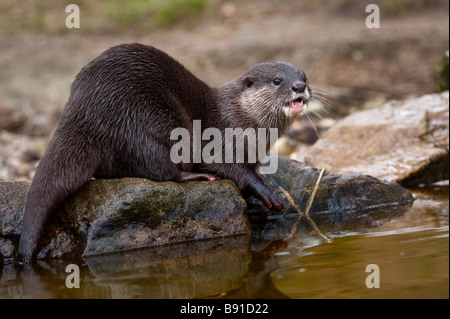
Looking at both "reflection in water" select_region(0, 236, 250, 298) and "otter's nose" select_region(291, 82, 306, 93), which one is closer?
"reflection in water" select_region(0, 236, 250, 298)

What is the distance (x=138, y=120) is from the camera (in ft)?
9.27

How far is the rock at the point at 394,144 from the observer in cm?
392

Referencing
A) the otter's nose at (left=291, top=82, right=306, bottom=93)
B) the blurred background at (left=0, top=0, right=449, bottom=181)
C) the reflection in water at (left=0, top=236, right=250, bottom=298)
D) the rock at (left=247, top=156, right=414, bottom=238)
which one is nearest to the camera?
the reflection in water at (left=0, top=236, right=250, bottom=298)

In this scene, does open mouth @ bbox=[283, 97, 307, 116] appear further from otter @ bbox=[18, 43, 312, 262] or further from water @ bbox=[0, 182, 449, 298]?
water @ bbox=[0, 182, 449, 298]

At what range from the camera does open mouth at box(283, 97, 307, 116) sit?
3.10m

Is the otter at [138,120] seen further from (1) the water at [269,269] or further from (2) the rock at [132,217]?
(1) the water at [269,269]
